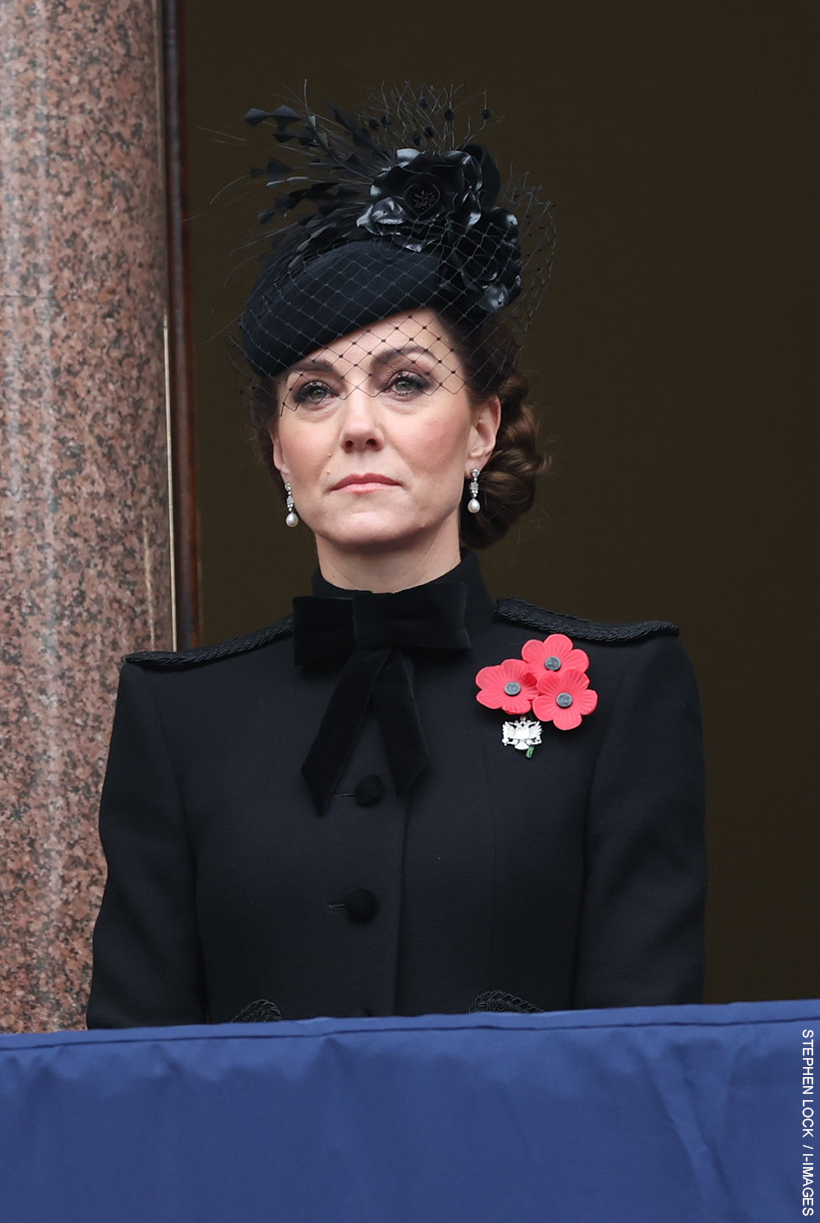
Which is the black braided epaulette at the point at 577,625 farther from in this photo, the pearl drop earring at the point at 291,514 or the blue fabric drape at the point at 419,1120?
the blue fabric drape at the point at 419,1120

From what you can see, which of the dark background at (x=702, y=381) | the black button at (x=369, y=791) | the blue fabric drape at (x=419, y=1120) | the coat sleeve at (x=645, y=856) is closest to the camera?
the blue fabric drape at (x=419, y=1120)

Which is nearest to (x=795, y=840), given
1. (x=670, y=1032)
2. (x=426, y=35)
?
(x=426, y=35)

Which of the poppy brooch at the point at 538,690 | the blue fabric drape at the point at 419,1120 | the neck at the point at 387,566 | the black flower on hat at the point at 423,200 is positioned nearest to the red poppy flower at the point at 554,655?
the poppy brooch at the point at 538,690

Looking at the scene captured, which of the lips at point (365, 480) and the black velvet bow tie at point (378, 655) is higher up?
the lips at point (365, 480)

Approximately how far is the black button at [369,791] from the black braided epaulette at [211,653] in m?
0.27

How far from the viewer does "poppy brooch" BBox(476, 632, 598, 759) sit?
6.59 feet

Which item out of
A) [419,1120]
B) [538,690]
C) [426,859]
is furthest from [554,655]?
[419,1120]

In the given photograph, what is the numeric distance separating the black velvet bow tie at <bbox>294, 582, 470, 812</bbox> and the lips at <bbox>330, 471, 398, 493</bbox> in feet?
0.40

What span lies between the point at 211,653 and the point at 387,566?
10.7 inches

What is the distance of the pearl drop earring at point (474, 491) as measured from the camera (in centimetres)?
216

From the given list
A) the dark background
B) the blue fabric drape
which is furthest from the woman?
the dark background

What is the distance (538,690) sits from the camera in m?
2.04

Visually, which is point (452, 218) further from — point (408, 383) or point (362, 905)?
point (362, 905)

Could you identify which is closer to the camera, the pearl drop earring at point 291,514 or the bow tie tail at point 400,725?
the bow tie tail at point 400,725
